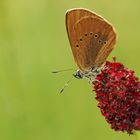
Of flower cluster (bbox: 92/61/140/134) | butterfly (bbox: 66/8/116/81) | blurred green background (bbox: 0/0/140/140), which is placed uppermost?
butterfly (bbox: 66/8/116/81)

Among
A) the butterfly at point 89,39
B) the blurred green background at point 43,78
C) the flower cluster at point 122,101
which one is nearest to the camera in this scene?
the flower cluster at point 122,101

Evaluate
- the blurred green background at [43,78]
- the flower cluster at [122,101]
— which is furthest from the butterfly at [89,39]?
the blurred green background at [43,78]

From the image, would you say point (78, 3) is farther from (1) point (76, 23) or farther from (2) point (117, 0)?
(1) point (76, 23)

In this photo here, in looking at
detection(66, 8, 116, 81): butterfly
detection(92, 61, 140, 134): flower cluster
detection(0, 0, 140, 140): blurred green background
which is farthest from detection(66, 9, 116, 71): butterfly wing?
detection(0, 0, 140, 140): blurred green background

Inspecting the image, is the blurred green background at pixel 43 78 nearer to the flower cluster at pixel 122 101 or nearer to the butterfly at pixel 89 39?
the butterfly at pixel 89 39

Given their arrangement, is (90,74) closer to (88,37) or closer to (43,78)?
(88,37)

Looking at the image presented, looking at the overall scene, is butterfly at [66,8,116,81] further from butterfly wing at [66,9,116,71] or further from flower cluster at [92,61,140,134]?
flower cluster at [92,61,140,134]
